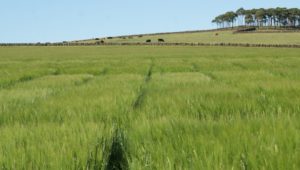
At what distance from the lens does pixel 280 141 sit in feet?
10.0

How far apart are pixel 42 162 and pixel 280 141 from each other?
1560mm

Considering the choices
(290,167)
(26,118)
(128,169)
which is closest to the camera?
(290,167)

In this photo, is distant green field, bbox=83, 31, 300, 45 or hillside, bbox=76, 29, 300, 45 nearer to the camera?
distant green field, bbox=83, 31, 300, 45

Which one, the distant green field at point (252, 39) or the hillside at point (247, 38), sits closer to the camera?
the distant green field at point (252, 39)

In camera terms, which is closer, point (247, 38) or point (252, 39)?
point (252, 39)

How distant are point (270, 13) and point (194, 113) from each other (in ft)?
598

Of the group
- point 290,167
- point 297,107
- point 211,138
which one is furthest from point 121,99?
point 290,167

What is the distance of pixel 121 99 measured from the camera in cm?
701

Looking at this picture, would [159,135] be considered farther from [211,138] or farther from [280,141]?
[280,141]

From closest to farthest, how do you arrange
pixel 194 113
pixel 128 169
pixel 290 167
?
pixel 290 167 → pixel 128 169 → pixel 194 113

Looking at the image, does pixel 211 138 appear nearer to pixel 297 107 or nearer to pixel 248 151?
pixel 248 151

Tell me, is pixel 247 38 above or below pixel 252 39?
above

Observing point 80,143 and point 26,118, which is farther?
point 26,118

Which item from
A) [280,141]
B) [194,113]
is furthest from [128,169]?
[194,113]
